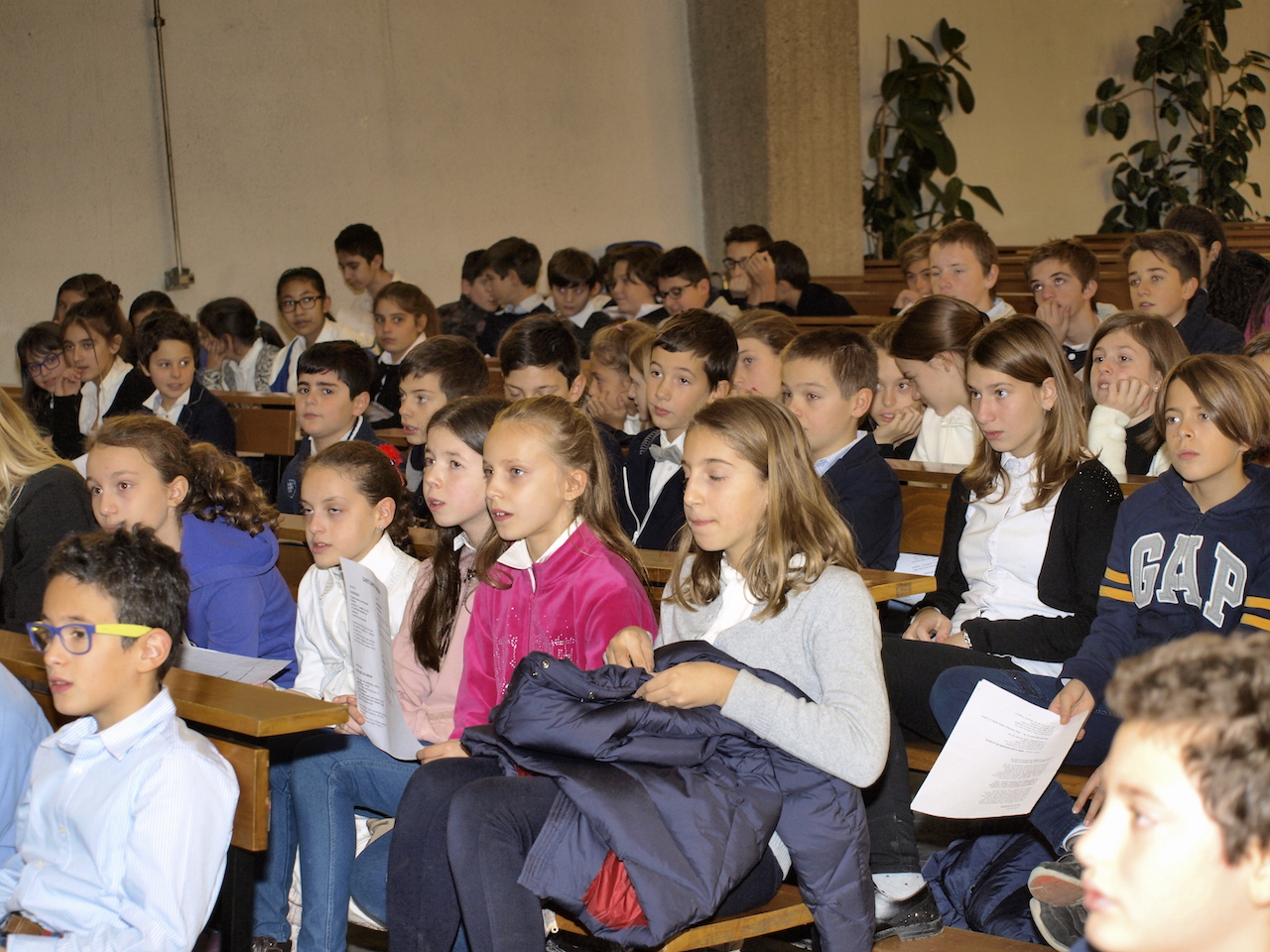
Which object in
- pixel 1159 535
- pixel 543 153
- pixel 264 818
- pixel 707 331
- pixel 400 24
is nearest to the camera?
pixel 264 818

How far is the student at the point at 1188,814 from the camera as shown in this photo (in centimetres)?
89

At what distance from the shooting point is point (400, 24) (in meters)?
7.91

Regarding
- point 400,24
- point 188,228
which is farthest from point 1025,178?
point 188,228

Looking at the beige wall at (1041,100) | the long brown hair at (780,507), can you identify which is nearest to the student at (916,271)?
the long brown hair at (780,507)

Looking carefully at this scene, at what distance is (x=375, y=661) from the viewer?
2238 mm

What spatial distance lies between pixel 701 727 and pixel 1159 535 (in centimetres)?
101

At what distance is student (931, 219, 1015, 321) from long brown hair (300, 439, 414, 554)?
2676 millimetres

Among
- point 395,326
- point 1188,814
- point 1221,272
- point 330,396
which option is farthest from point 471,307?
point 1188,814

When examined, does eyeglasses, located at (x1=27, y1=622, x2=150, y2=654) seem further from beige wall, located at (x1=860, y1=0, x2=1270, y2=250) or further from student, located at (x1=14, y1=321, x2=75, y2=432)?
beige wall, located at (x1=860, y1=0, x2=1270, y2=250)

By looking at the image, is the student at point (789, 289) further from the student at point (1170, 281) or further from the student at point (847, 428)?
the student at point (847, 428)

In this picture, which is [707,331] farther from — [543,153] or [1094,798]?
[543,153]

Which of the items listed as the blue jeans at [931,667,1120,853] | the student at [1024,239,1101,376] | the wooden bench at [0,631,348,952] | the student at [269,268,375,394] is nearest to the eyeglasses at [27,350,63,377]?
the student at [269,268,375,394]

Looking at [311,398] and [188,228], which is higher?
[188,228]

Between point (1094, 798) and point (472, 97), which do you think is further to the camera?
point (472, 97)
